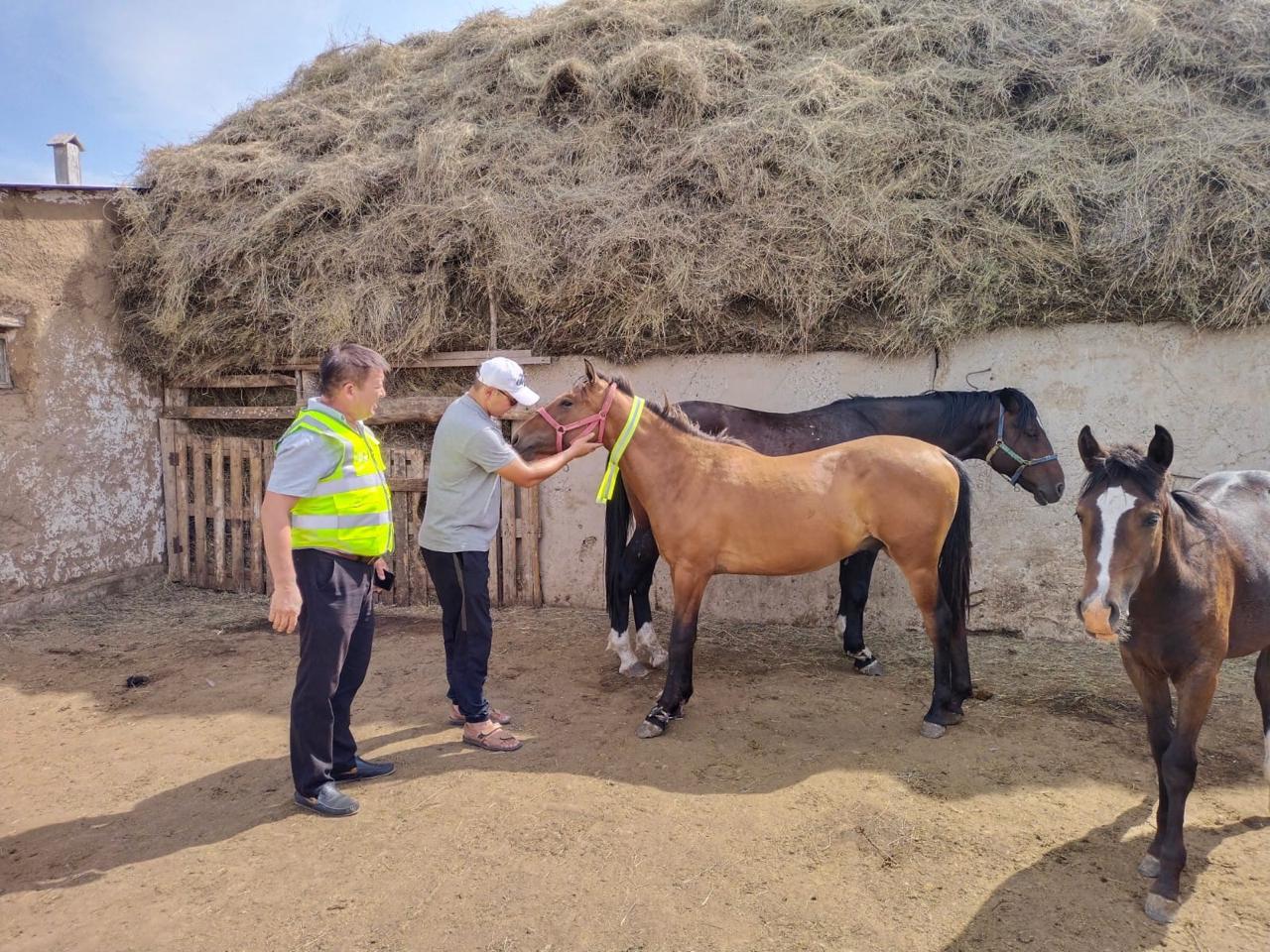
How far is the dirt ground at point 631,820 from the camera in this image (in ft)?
8.46

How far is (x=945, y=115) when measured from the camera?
711 centimetres

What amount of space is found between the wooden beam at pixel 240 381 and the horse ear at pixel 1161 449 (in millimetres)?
6996

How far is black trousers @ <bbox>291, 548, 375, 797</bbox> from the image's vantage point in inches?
123

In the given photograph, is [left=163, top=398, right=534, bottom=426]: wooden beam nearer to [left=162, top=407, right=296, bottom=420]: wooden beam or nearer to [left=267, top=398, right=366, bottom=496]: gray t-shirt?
[left=162, top=407, right=296, bottom=420]: wooden beam

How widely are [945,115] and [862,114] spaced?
777 mm

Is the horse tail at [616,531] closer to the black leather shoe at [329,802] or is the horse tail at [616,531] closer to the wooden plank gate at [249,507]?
the wooden plank gate at [249,507]

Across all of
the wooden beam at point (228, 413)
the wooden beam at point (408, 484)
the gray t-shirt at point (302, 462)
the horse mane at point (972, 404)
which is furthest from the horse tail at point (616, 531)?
the wooden beam at point (228, 413)

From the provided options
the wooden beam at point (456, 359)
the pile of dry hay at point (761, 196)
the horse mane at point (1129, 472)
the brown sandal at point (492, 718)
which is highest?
the pile of dry hay at point (761, 196)

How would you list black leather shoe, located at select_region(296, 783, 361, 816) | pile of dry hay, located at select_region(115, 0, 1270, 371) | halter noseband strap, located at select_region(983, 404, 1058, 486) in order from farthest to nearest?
pile of dry hay, located at select_region(115, 0, 1270, 371), halter noseband strap, located at select_region(983, 404, 1058, 486), black leather shoe, located at select_region(296, 783, 361, 816)

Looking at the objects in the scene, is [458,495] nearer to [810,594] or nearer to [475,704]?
[475,704]

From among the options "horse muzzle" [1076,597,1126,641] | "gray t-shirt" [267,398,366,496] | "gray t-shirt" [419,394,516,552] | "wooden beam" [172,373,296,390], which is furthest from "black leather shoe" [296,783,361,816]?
"wooden beam" [172,373,296,390]

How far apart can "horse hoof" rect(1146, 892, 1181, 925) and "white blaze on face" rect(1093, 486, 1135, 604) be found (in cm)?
110

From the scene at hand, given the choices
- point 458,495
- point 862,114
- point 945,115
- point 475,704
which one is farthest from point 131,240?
point 945,115

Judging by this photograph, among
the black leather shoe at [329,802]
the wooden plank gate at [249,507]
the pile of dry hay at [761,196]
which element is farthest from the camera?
the wooden plank gate at [249,507]
